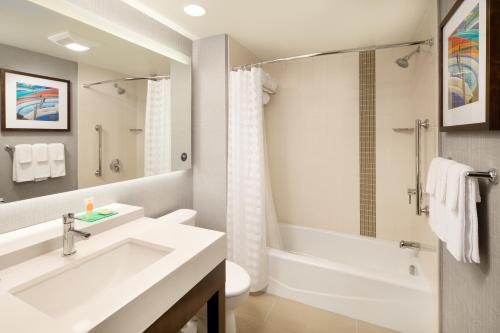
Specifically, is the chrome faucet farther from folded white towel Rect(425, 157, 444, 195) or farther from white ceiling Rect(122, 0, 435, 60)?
folded white towel Rect(425, 157, 444, 195)

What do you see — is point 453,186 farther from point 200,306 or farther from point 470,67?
point 200,306

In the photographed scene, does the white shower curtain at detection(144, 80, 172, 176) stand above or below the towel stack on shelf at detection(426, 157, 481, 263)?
above

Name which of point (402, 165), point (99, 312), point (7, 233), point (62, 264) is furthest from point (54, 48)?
point (402, 165)

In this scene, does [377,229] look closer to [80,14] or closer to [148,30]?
[148,30]

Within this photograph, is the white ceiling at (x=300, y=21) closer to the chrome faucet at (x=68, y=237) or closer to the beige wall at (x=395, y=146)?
the beige wall at (x=395, y=146)

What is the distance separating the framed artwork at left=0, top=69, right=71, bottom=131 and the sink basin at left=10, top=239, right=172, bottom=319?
76 cm

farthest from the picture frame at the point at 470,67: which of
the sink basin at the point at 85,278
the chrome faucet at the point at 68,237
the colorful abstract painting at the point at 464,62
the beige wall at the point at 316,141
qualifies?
the chrome faucet at the point at 68,237

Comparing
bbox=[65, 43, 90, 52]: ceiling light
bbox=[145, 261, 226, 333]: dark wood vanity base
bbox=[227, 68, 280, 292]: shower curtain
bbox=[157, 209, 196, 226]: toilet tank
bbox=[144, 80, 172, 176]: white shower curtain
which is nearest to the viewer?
bbox=[145, 261, 226, 333]: dark wood vanity base

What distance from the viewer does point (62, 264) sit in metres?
1.01

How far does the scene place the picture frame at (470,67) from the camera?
0.91 meters

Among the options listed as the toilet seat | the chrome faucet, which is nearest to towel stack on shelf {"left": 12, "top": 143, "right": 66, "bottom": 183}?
the chrome faucet

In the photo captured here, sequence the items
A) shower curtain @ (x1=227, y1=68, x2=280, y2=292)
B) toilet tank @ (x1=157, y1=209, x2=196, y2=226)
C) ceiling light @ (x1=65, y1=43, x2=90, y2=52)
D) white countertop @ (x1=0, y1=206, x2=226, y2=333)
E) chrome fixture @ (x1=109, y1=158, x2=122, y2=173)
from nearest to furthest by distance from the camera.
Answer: white countertop @ (x1=0, y1=206, x2=226, y2=333), ceiling light @ (x1=65, y1=43, x2=90, y2=52), chrome fixture @ (x1=109, y1=158, x2=122, y2=173), toilet tank @ (x1=157, y1=209, x2=196, y2=226), shower curtain @ (x1=227, y1=68, x2=280, y2=292)

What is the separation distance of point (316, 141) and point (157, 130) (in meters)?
1.69

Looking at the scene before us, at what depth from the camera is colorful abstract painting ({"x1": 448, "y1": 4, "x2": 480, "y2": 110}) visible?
1.04m
